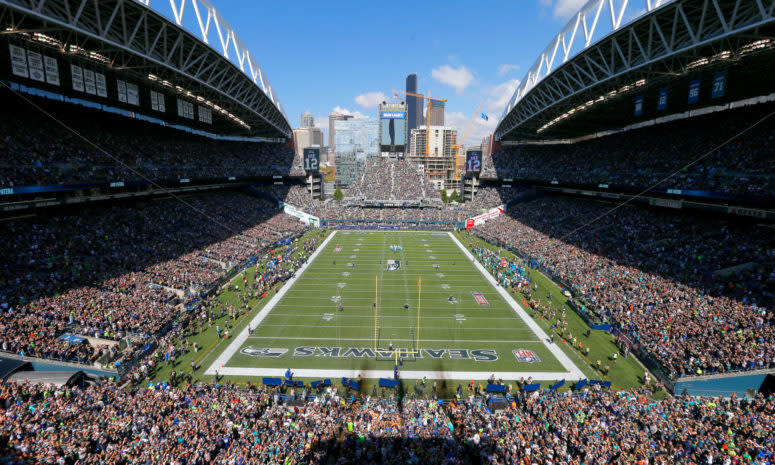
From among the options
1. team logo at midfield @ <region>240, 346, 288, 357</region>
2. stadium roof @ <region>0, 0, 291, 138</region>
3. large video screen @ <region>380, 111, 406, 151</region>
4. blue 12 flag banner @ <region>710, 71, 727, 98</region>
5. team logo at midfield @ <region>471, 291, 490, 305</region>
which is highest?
large video screen @ <region>380, 111, 406, 151</region>

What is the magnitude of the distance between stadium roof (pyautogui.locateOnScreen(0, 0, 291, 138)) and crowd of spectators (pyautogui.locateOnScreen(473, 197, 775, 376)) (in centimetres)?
3010

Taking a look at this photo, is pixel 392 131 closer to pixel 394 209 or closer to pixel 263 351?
pixel 394 209

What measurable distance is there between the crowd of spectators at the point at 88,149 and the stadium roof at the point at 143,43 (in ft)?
21.2

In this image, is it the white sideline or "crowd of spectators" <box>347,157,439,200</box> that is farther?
"crowd of spectators" <box>347,157,439,200</box>

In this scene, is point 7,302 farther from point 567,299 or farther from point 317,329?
point 567,299

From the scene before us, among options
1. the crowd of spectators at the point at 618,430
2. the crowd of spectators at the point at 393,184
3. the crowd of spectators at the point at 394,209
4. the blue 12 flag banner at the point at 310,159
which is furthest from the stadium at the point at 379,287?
the blue 12 flag banner at the point at 310,159

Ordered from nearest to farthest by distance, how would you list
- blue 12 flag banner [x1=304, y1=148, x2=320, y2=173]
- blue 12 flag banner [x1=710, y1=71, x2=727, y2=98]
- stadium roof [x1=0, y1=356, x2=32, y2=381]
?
stadium roof [x1=0, y1=356, x2=32, y2=381]
blue 12 flag banner [x1=710, y1=71, x2=727, y2=98]
blue 12 flag banner [x1=304, y1=148, x2=320, y2=173]

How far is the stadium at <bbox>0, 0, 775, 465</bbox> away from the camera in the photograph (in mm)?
11172

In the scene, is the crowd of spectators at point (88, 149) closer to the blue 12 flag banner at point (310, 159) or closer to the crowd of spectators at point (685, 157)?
the blue 12 flag banner at point (310, 159)

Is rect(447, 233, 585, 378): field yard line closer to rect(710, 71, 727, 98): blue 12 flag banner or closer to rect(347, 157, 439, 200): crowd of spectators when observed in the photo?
rect(710, 71, 727, 98): blue 12 flag banner

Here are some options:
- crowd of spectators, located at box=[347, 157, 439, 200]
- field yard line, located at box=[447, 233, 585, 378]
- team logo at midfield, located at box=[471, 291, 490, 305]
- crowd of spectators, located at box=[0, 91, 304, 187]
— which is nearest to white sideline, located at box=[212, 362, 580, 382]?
field yard line, located at box=[447, 233, 585, 378]

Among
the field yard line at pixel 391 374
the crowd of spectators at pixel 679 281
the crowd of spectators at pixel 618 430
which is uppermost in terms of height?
the crowd of spectators at pixel 679 281

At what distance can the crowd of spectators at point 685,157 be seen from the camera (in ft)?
74.8

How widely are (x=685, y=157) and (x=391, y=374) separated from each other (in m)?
29.8
